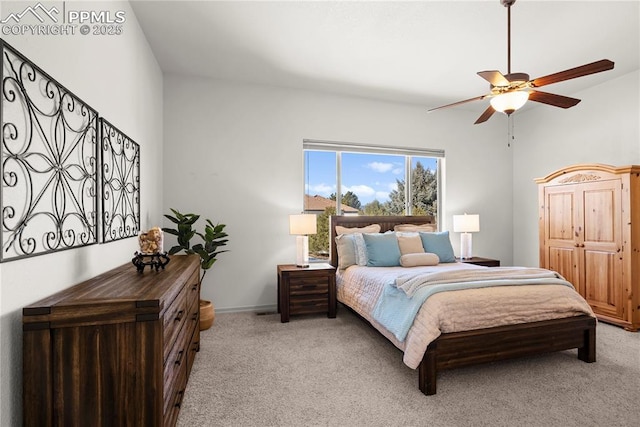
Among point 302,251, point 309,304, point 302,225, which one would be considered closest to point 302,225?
point 302,225

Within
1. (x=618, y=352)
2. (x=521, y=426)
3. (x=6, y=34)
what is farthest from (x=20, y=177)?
(x=618, y=352)

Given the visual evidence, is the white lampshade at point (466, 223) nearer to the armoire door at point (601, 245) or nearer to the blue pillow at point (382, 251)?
the armoire door at point (601, 245)

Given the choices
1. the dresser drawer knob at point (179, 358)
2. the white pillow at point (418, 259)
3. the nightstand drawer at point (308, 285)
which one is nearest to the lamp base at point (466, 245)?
the white pillow at point (418, 259)

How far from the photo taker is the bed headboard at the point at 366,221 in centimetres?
429

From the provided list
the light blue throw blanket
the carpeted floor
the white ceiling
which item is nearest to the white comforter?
the light blue throw blanket

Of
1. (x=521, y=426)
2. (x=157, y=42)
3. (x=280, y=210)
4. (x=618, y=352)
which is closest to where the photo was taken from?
(x=521, y=426)

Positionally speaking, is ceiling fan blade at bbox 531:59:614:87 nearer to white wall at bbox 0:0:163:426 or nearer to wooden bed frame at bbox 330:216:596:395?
wooden bed frame at bbox 330:216:596:395

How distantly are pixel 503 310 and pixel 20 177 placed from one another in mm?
2991

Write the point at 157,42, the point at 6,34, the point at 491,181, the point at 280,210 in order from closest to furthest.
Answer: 1. the point at 6,34
2. the point at 157,42
3. the point at 280,210
4. the point at 491,181

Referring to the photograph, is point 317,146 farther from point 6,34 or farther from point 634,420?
point 634,420

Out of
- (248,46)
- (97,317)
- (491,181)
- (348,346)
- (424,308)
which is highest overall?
(248,46)

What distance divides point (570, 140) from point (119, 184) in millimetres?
5575

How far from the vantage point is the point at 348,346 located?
297 centimetres

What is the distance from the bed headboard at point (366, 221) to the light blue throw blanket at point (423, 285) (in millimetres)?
1468
